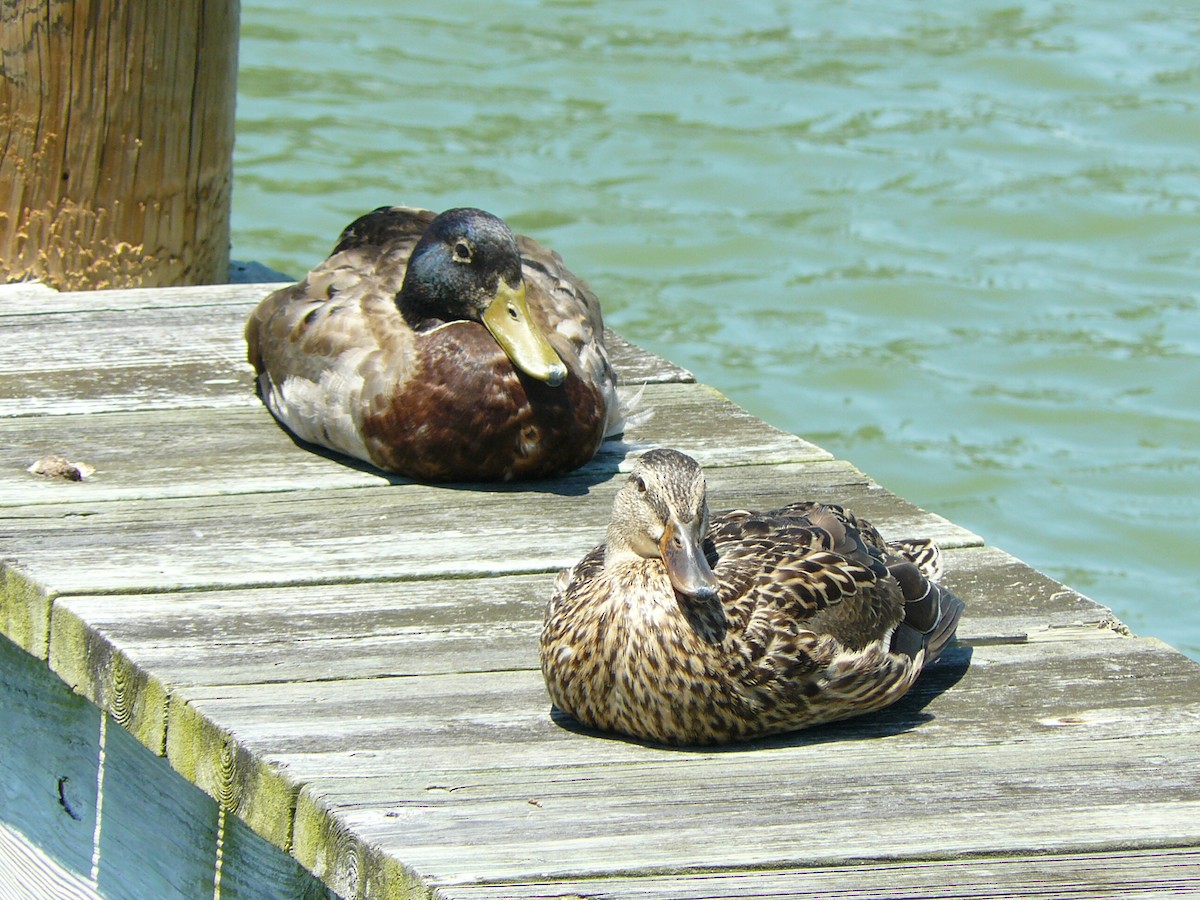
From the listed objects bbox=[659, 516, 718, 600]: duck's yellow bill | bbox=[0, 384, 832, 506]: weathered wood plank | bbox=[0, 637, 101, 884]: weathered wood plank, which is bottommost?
bbox=[0, 637, 101, 884]: weathered wood plank

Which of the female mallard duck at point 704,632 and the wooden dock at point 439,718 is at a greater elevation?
the female mallard duck at point 704,632

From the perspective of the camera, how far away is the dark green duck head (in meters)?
5.71

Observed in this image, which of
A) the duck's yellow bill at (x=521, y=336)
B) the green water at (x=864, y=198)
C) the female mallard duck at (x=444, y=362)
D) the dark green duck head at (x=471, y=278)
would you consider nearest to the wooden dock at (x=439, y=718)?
the female mallard duck at (x=444, y=362)

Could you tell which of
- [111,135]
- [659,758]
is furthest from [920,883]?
[111,135]

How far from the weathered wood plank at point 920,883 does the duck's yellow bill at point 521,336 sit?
240 centimetres

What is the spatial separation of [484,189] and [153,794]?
811 centimetres

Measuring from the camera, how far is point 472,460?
5520 mm

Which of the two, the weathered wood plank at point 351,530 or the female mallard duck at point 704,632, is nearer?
the female mallard duck at point 704,632

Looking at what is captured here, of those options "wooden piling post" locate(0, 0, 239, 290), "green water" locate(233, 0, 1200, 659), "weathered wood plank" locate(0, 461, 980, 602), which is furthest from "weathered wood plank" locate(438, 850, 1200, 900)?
"green water" locate(233, 0, 1200, 659)

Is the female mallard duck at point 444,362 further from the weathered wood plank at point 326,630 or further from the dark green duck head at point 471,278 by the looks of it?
the weathered wood plank at point 326,630

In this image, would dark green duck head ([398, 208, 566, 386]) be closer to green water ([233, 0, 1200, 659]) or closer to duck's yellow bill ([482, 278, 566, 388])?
duck's yellow bill ([482, 278, 566, 388])

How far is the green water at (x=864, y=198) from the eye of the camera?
9266 millimetres

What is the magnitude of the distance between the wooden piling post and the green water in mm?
3556

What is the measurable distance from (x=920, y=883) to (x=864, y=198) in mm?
8945
